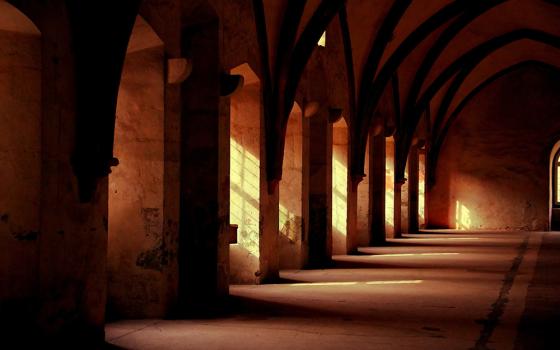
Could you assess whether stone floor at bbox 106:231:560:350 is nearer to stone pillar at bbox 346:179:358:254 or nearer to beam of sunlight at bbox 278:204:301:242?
beam of sunlight at bbox 278:204:301:242

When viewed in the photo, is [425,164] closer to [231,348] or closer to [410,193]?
[410,193]

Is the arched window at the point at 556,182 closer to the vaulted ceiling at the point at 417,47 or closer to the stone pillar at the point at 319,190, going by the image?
the vaulted ceiling at the point at 417,47

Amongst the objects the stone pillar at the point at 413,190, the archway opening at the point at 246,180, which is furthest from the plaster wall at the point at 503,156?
the archway opening at the point at 246,180

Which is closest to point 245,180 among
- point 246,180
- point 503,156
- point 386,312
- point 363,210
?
point 246,180

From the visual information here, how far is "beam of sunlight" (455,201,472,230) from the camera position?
21531 millimetres

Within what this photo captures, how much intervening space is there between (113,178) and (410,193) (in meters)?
14.0

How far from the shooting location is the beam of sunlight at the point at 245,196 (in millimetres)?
8617

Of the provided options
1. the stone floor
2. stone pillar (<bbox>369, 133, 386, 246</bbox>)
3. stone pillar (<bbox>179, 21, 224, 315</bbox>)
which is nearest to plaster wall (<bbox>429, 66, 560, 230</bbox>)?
stone pillar (<bbox>369, 133, 386, 246</bbox>)

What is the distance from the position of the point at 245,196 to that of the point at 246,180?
191 mm

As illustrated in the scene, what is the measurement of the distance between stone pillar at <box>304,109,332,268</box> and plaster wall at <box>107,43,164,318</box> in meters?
5.36

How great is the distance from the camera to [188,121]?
6.99 meters

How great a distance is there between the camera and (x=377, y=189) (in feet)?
51.2

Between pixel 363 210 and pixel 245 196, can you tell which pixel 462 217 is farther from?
pixel 245 196

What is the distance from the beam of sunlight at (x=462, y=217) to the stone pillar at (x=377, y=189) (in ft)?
21.5
